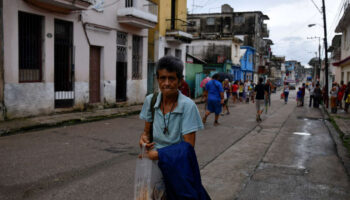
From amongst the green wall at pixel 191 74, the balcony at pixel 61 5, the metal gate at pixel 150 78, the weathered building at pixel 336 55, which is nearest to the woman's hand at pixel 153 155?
the balcony at pixel 61 5

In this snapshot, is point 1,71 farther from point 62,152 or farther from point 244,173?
point 244,173

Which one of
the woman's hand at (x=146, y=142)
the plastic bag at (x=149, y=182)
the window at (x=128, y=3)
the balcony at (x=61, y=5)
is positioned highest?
the window at (x=128, y=3)

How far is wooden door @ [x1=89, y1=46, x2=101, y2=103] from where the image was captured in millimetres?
14078

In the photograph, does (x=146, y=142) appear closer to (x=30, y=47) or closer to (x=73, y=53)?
(x=30, y=47)

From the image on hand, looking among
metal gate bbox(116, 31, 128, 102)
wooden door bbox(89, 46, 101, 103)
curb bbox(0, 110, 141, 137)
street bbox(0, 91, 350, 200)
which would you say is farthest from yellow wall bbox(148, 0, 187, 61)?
street bbox(0, 91, 350, 200)

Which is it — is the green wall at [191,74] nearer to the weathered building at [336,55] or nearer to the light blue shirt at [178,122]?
the weathered building at [336,55]

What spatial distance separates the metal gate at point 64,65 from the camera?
11.9 m

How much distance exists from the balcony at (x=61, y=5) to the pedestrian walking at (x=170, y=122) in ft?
30.9

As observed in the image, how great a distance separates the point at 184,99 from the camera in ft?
8.10

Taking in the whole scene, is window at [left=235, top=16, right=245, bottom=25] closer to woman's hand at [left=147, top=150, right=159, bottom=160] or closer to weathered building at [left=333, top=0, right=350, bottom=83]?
weathered building at [left=333, top=0, right=350, bottom=83]

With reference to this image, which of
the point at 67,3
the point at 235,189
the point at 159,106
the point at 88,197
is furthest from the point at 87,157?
the point at 67,3

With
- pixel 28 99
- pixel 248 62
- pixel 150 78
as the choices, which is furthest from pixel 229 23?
pixel 28 99

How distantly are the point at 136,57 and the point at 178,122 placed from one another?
15042mm

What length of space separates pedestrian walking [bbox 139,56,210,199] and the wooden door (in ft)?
39.3
